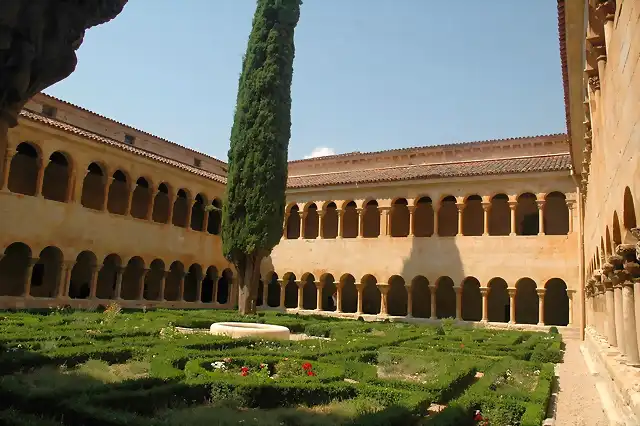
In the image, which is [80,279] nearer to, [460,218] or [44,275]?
[44,275]

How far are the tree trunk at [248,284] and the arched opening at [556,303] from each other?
1344cm

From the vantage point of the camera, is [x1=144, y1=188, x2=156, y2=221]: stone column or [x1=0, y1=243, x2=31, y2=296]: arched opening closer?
[x1=0, y1=243, x2=31, y2=296]: arched opening

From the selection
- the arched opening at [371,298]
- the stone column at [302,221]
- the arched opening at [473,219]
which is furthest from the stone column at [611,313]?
the stone column at [302,221]

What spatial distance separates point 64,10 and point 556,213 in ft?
83.5

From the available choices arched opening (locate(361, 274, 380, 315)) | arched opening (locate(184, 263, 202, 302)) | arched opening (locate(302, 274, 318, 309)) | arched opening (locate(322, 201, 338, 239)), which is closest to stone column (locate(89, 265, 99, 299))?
arched opening (locate(184, 263, 202, 302))

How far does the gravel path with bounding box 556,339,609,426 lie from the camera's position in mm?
7301

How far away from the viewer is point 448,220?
27.4 meters

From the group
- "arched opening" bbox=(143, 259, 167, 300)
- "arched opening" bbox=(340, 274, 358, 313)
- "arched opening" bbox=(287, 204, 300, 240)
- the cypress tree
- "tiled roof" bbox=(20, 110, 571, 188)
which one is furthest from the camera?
"arched opening" bbox=(287, 204, 300, 240)

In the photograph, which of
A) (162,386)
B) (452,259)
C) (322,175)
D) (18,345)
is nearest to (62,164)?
(322,175)

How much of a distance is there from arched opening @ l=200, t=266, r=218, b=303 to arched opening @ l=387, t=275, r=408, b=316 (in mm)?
9566

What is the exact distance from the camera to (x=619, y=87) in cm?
634

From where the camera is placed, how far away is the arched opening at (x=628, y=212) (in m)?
5.95

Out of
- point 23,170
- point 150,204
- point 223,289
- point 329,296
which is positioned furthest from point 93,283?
point 329,296

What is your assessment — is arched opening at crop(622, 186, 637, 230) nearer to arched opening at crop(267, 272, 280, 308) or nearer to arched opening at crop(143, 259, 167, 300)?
arched opening at crop(143, 259, 167, 300)
